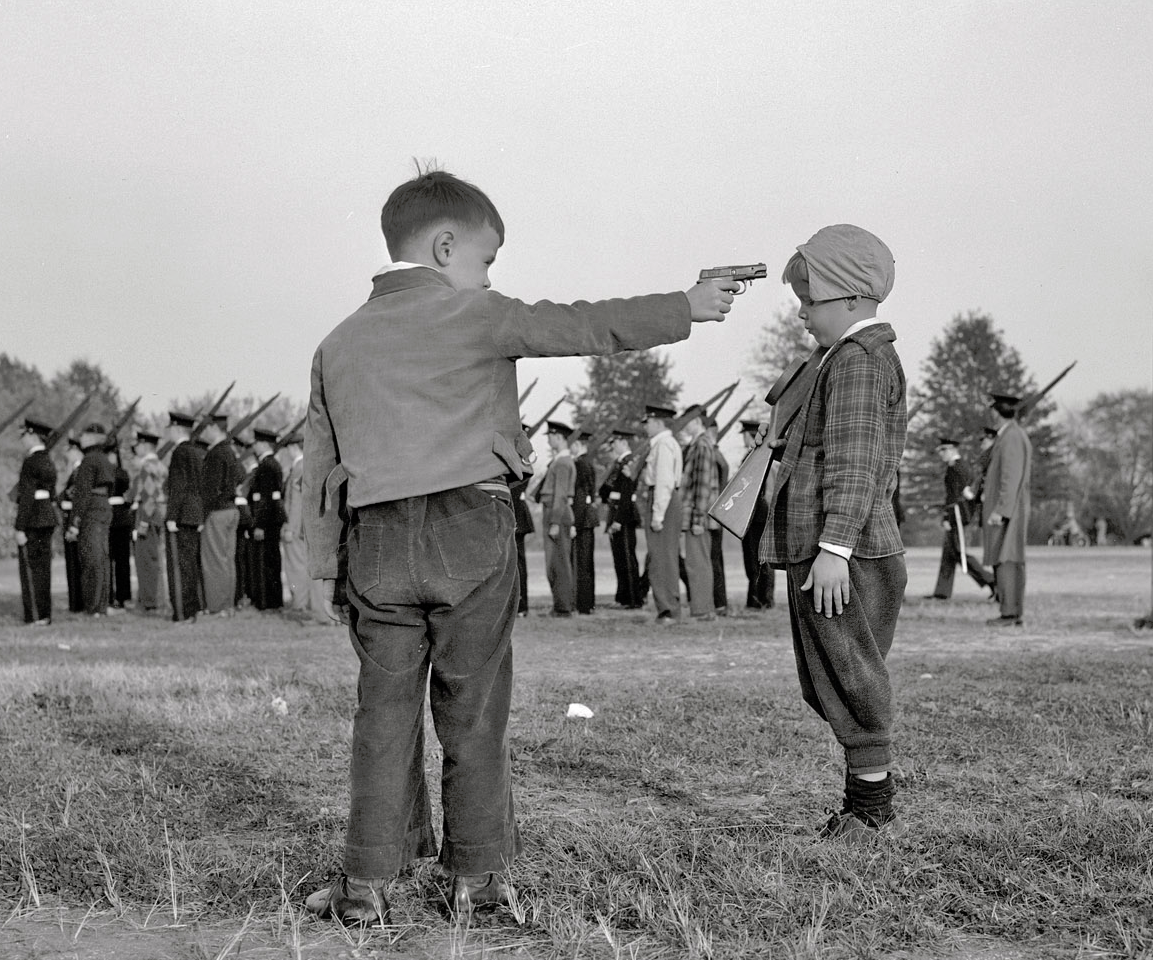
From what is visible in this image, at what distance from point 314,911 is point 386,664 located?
2.19 feet

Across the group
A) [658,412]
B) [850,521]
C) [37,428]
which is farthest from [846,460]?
[37,428]

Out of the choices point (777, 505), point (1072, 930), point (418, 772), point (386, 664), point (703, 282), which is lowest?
point (1072, 930)

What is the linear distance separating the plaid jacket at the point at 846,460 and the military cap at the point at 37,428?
41.9 ft

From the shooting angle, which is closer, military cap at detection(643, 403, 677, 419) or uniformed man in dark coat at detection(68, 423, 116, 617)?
military cap at detection(643, 403, 677, 419)

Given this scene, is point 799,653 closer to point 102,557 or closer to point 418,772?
point 418,772

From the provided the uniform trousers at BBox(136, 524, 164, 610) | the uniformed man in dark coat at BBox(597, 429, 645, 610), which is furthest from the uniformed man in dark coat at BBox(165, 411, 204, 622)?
the uniformed man in dark coat at BBox(597, 429, 645, 610)

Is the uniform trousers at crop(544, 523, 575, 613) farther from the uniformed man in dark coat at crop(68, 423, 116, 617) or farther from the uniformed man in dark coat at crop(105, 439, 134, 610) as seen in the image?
the uniformed man in dark coat at crop(105, 439, 134, 610)

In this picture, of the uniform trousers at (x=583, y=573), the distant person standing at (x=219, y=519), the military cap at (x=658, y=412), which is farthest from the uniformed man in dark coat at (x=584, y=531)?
the distant person standing at (x=219, y=519)

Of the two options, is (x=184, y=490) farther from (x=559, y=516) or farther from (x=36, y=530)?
(x=559, y=516)

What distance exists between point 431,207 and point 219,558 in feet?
40.1

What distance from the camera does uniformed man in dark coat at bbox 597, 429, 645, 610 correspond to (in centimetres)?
1559

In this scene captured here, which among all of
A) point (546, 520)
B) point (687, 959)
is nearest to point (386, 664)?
point (687, 959)

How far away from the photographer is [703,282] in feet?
11.2

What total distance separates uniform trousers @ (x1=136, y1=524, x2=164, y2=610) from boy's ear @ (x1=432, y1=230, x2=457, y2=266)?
14.0 m
